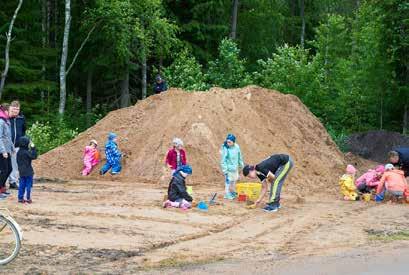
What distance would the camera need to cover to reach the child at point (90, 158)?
67.7 ft

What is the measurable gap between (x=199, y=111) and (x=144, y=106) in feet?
7.94

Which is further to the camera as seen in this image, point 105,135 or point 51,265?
point 105,135

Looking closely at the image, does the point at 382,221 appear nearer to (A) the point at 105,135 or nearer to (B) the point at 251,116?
(B) the point at 251,116

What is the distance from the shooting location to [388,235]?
11883 mm

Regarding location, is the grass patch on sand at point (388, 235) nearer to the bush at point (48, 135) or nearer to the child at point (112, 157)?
the child at point (112, 157)

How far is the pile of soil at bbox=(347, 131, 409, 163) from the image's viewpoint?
27250 millimetres

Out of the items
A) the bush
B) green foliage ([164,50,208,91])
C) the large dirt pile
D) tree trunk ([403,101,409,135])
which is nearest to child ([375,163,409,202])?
the large dirt pile

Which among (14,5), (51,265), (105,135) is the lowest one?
(51,265)

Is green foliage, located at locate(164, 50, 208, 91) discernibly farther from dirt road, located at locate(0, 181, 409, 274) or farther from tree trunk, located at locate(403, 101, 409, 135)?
dirt road, located at locate(0, 181, 409, 274)

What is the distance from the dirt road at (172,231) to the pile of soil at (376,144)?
37.5ft

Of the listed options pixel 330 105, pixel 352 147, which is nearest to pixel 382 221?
pixel 352 147

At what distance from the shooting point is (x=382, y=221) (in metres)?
13.4

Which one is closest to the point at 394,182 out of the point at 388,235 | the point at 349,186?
the point at 349,186

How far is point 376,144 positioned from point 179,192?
15.7m
